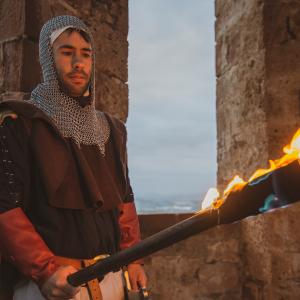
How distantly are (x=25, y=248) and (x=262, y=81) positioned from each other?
240 cm

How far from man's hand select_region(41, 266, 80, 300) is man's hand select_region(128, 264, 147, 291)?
45 cm

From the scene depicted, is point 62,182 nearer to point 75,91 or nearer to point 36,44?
point 75,91

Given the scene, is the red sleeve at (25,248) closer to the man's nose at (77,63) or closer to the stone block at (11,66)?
the man's nose at (77,63)

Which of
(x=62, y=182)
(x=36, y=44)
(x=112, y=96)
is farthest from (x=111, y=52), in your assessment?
(x=62, y=182)

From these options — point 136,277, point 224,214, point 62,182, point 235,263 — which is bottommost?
point 235,263

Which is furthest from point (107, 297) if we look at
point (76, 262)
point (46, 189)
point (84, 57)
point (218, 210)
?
point (84, 57)

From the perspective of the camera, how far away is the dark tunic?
1.39m

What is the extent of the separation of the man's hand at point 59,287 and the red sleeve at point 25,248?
0.06ft

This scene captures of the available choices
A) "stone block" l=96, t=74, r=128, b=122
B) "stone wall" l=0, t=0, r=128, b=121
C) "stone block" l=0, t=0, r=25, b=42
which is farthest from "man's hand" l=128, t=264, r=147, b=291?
"stone block" l=0, t=0, r=25, b=42

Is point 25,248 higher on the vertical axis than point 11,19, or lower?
lower

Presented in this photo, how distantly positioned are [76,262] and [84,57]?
82cm

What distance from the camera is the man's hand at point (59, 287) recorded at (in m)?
1.29

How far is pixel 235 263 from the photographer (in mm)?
3293

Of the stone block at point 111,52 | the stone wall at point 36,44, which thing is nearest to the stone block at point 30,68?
the stone wall at point 36,44
